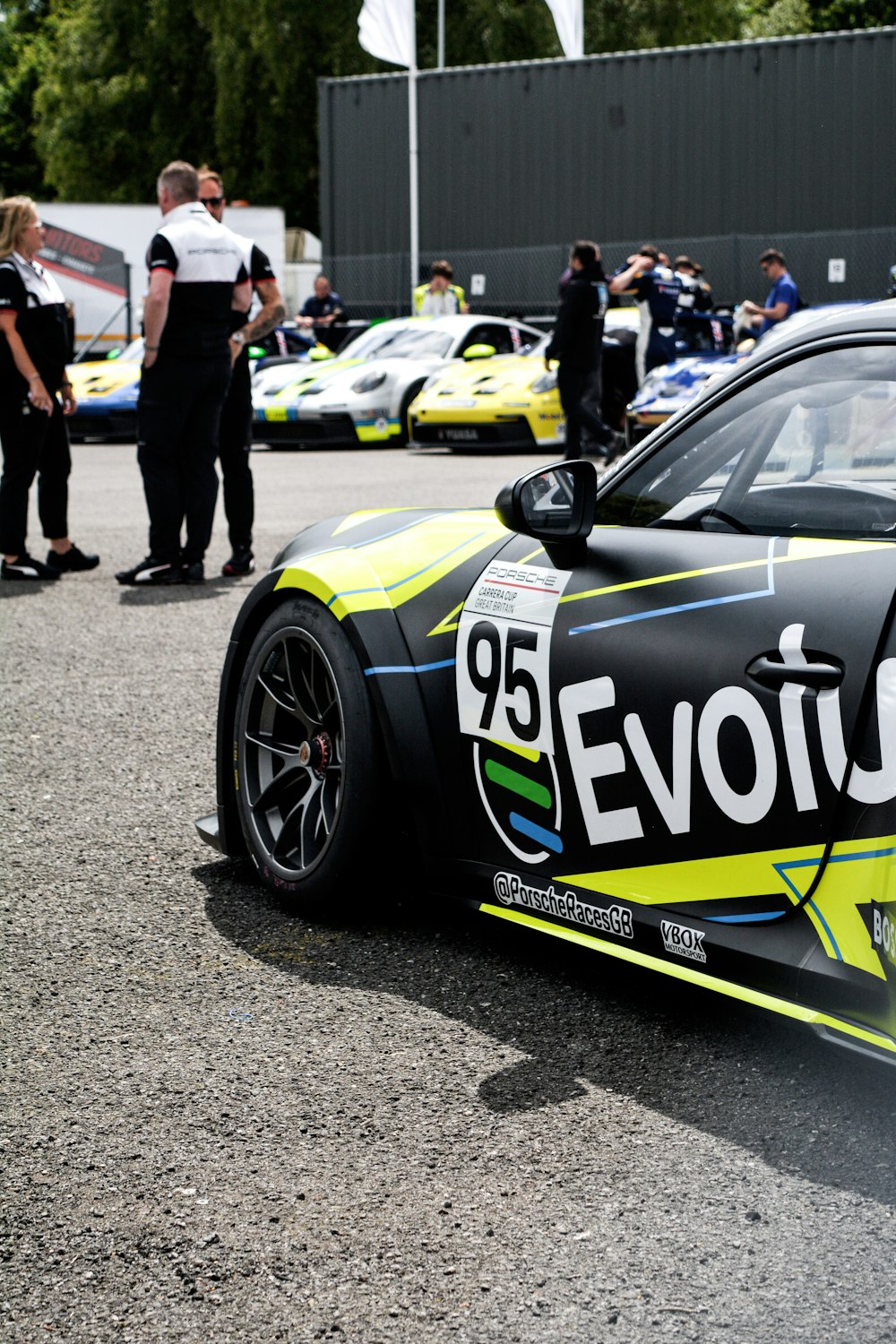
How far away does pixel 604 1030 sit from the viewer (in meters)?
3.05

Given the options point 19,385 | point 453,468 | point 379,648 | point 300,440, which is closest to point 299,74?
point 300,440

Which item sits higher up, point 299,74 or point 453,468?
point 299,74

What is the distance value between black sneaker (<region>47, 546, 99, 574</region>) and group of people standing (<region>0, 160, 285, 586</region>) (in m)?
0.19

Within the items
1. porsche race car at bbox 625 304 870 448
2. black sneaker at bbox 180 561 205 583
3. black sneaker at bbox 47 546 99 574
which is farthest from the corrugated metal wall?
black sneaker at bbox 180 561 205 583

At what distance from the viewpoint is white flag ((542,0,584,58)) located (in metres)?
28.2

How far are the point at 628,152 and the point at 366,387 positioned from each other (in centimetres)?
1290

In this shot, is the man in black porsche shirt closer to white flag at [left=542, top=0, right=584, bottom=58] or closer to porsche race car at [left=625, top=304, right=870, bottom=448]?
porsche race car at [left=625, top=304, right=870, bottom=448]

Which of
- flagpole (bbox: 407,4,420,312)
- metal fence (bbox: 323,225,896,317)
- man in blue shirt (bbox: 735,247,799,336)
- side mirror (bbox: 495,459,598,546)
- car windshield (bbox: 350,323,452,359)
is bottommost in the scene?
side mirror (bbox: 495,459,598,546)

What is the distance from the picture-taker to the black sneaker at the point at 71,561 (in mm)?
8992

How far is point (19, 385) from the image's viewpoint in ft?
27.3

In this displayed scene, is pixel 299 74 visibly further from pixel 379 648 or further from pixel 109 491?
pixel 379 648

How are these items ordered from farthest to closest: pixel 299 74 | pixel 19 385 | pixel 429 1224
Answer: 1. pixel 299 74
2. pixel 19 385
3. pixel 429 1224

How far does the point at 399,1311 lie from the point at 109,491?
1169 centimetres

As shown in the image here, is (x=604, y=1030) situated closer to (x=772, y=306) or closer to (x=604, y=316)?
(x=604, y=316)
